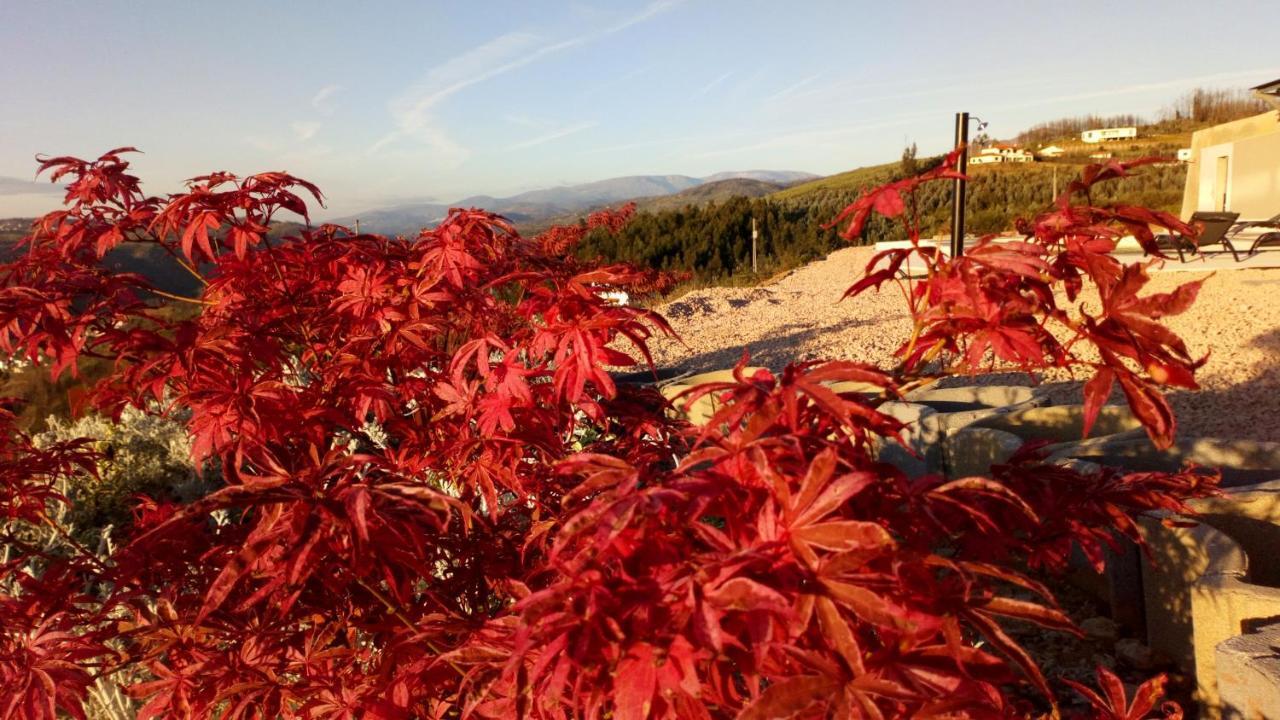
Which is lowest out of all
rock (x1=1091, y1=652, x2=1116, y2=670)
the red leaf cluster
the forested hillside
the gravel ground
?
rock (x1=1091, y1=652, x2=1116, y2=670)

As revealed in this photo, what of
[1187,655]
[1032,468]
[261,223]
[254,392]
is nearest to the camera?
[1032,468]

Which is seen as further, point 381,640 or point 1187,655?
point 1187,655

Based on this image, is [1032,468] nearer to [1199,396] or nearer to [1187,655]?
[1187,655]

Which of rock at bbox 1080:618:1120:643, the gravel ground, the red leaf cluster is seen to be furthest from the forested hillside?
the red leaf cluster

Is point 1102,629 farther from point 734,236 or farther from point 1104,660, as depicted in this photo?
point 734,236

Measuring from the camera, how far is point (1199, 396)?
15.6 ft

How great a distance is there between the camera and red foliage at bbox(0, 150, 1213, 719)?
2.51ft

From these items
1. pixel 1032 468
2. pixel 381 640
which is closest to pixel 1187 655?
pixel 1032 468

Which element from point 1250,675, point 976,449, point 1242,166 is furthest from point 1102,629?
point 1242,166

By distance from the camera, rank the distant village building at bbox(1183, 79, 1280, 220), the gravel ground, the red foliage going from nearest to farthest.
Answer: the red foliage < the gravel ground < the distant village building at bbox(1183, 79, 1280, 220)

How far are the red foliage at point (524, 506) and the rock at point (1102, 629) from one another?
110 cm

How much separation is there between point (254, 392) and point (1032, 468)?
5.19ft

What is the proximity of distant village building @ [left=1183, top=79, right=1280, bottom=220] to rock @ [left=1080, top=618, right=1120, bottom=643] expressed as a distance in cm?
1182

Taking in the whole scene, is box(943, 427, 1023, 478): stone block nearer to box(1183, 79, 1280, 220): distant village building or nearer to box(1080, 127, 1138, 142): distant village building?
box(1183, 79, 1280, 220): distant village building
